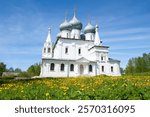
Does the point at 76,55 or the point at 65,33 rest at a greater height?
the point at 65,33

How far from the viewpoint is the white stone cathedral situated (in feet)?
133

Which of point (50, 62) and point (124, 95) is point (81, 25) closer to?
point (50, 62)

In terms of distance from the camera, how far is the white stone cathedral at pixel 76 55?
40562mm

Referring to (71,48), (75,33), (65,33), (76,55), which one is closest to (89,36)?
(75,33)

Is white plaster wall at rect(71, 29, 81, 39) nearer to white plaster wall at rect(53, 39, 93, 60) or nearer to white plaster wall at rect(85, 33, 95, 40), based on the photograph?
white plaster wall at rect(53, 39, 93, 60)

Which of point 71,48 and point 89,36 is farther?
point 89,36

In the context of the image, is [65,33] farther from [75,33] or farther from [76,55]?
[76,55]

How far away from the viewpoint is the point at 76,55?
45.7m

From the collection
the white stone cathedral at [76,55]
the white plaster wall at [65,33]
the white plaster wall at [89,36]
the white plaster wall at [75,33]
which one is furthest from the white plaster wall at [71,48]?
the white plaster wall at [65,33]

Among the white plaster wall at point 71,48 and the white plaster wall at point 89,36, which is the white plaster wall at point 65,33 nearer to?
the white plaster wall at point 71,48

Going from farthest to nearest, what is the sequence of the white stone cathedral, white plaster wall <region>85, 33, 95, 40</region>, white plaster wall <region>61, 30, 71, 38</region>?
white plaster wall <region>85, 33, 95, 40</region> → white plaster wall <region>61, 30, 71, 38</region> → the white stone cathedral

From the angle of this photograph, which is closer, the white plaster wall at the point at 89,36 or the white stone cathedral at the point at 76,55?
the white stone cathedral at the point at 76,55

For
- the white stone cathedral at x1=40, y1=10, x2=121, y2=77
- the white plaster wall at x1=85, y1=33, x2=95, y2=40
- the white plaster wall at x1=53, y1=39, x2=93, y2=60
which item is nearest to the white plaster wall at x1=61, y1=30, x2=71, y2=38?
the white stone cathedral at x1=40, y1=10, x2=121, y2=77

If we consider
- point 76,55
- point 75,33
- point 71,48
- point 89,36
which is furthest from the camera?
point 89,36
